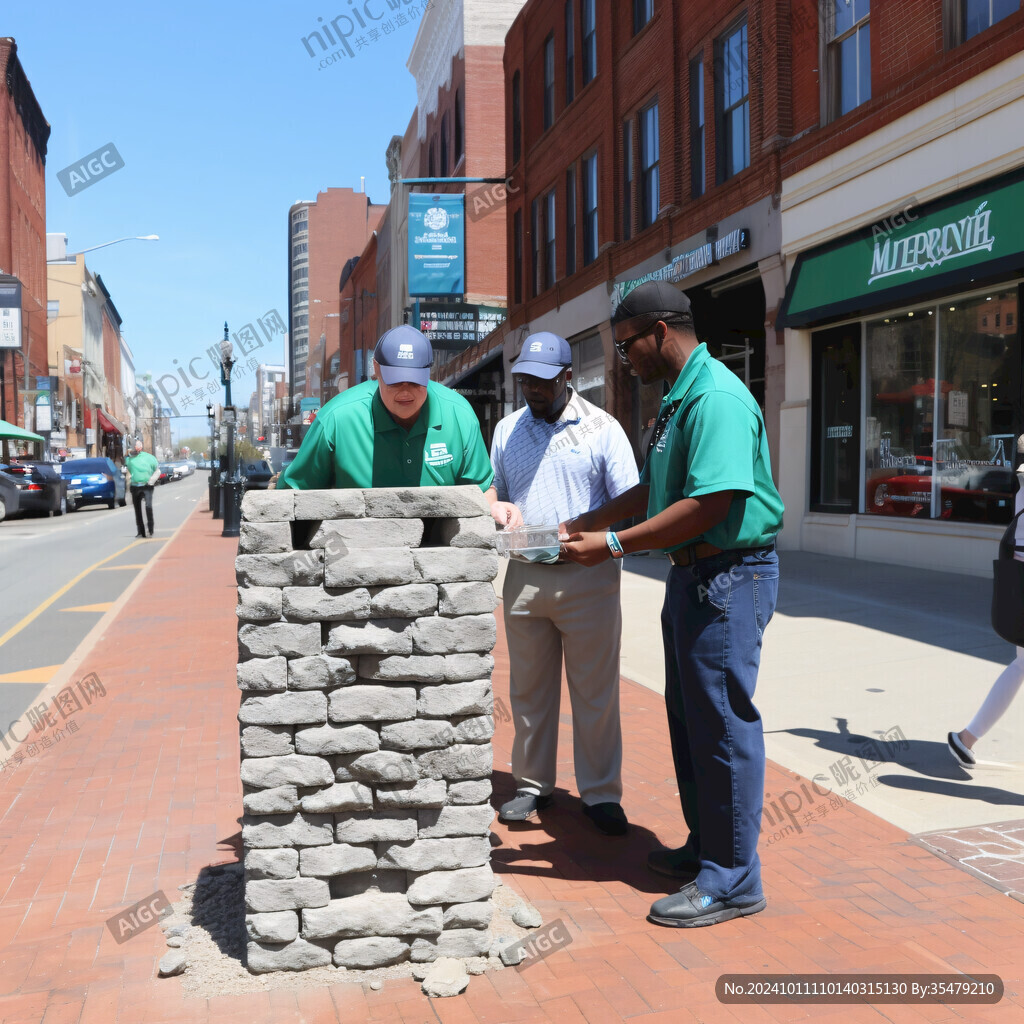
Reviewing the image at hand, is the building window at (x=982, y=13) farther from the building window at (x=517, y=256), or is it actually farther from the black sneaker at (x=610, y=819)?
the building window at (x=517, y=256)

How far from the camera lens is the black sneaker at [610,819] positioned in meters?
4.33

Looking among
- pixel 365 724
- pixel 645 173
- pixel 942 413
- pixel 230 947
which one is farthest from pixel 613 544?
pixel 645 173

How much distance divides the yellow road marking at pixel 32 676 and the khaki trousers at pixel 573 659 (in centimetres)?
486

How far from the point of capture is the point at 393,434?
3654 mm

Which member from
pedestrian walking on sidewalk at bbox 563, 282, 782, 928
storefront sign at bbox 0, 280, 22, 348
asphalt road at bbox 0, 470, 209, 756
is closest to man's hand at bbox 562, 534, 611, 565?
pedestrian walking on sidewalk at bbox 563, 282, 782, 928

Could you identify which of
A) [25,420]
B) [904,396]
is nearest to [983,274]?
[904,396]

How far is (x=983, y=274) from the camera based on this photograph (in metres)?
9.90

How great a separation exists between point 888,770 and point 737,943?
211 centimetres

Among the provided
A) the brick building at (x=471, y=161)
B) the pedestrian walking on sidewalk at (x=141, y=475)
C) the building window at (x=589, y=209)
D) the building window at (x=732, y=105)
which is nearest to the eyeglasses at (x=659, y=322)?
the building window at (x=732, y=105)

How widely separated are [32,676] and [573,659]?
5421 millimetres

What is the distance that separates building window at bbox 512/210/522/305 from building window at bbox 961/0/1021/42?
1728 cm

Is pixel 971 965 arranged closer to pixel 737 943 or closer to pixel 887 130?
pixel 737 943

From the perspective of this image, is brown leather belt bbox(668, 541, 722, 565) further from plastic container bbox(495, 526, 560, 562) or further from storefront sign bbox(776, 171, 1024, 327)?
storefront sign bbox(776, 171, 1024, 327)

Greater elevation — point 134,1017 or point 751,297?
point 751,297
